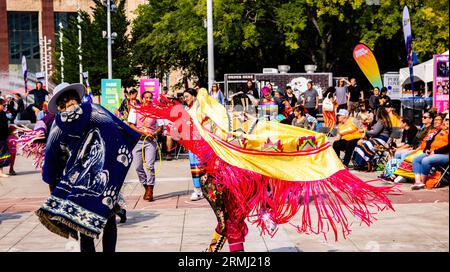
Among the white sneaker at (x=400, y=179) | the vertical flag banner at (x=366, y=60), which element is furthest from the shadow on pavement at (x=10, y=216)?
the vertical flag banner at (x=366, y=60)

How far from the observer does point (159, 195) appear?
10422 millimetres

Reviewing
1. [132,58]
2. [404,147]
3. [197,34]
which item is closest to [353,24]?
[197,34]

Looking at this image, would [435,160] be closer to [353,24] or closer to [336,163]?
[336,163]

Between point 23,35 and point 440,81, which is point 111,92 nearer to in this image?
point 440,81

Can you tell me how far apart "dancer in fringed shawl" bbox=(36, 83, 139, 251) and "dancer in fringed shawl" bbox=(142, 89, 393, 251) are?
0.73 meters

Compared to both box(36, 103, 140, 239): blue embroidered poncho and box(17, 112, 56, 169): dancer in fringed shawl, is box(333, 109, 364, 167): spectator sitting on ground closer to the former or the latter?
box(17, 112, 56, 169): dancer in fringed shawl

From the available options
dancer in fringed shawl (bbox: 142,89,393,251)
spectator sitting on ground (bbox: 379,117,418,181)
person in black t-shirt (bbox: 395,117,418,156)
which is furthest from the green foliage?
dancer in fringed shawl (bbox: 142,89,393,251)

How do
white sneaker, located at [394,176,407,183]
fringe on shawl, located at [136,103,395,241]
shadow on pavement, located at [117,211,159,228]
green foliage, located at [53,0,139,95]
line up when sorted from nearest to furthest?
1. fringe on shawl, located at [136,103,395,241]
2. shadow on pavement, located at [117,211,159,228]
3. white sneaker, located at [394,176,407,183]
4. green foliage, located at [53,0,139,95]

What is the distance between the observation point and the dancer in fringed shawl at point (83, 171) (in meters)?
4.81

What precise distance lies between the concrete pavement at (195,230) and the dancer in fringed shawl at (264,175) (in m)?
0.85

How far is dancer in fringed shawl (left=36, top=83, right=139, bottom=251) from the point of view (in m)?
4.81
